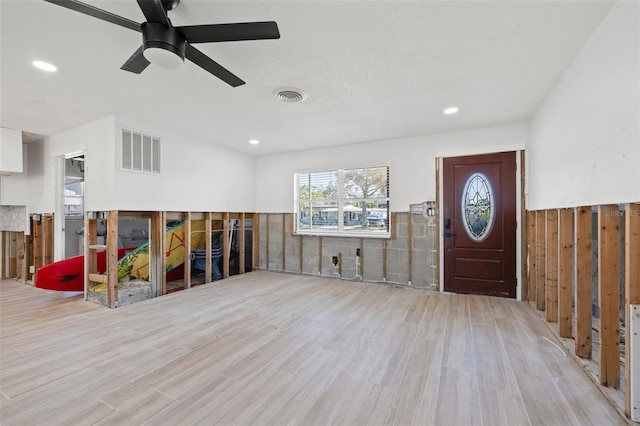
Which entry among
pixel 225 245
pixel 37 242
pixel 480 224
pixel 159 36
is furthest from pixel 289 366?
pixel 37 242

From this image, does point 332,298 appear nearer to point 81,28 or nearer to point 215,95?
point 215,95

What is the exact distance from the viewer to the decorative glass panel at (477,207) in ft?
13.8

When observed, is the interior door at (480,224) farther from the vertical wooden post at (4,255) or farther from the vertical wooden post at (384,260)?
the vertical wooden post at (4,255)

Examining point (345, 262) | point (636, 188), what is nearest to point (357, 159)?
point (345, 262)

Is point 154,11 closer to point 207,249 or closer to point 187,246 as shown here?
point 187,246

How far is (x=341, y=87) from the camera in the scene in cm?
293

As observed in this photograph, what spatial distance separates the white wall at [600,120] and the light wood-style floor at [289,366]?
4.68 ft

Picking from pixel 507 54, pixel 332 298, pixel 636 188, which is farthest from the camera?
pixel 332 298

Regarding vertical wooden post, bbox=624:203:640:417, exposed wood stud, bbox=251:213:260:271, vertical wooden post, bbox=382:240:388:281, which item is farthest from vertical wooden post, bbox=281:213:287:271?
vertical wooden post, bbox=624:203:640:417

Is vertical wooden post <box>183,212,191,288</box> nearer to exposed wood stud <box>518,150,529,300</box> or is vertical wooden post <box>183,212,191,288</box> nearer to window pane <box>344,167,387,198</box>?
window pane <box>344,167,387,198</box>

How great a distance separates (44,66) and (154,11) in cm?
181

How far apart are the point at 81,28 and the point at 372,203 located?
4375 millimetres

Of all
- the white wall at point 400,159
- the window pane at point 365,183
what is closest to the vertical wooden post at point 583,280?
the white wall at point 400,159

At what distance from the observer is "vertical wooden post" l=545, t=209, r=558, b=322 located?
295cm
